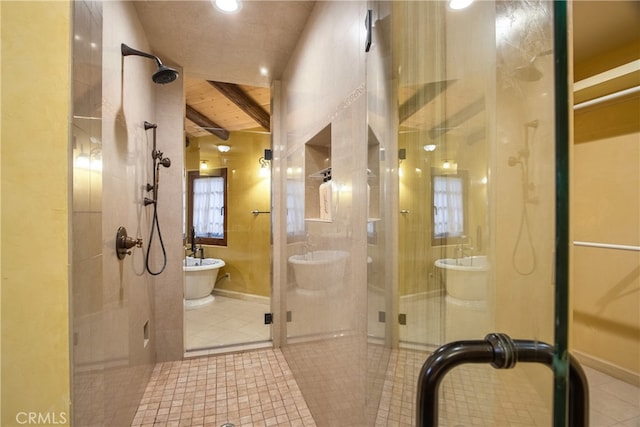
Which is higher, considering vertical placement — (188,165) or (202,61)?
(202,61)

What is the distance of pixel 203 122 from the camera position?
399 cm

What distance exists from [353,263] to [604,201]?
1654mm

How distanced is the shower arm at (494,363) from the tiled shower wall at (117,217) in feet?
3.44

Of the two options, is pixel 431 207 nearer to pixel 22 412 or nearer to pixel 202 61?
pixel 22 412

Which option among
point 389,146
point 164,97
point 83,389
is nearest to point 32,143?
point 83,389

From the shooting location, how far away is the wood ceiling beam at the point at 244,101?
3.06m

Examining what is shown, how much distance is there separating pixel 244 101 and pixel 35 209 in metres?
2.89

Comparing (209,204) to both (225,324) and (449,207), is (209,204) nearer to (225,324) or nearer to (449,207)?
(225,324)

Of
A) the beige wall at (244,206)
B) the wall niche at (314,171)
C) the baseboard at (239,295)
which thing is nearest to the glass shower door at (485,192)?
the wall niche at (314,171)

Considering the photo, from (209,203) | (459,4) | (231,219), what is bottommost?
(231,219)

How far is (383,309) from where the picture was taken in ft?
3.42

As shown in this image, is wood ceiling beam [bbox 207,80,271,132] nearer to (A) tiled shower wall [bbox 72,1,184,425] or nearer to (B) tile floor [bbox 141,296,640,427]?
(A) tiled shower wall [bbox 72,1,184,425]

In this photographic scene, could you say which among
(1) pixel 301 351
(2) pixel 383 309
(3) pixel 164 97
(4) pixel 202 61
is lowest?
(1) pixel 301 351

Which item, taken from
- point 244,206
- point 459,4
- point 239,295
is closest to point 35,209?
point 459,4
